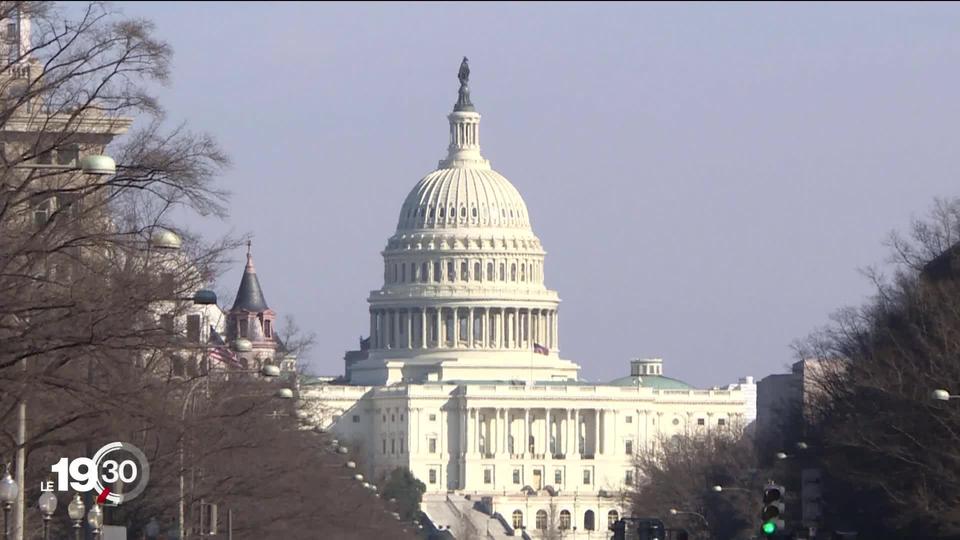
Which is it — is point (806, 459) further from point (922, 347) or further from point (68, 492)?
point (68, 492)

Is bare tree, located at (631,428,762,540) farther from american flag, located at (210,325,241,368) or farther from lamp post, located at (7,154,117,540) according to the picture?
lamp post, located at (7,154,117,540)

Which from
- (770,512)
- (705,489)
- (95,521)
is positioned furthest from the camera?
(705,489)

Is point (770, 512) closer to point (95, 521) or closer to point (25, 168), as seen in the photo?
point (95, 521)

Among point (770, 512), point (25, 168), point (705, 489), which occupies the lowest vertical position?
point (770, 512)

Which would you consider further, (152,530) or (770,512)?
(152,530)

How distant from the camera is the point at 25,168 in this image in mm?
43062

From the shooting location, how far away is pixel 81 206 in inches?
1845

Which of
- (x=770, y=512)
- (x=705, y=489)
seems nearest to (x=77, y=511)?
(x=770, y=512)

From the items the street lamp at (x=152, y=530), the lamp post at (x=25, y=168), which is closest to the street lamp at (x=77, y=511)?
the lamp post at (x=25, y=168)

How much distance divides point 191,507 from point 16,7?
35494mm

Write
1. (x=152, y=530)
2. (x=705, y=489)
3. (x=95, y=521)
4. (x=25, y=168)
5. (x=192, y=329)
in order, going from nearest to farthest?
(x=25, y=168) → (x=95, y=521) → (x=152, y=530) → (x=192, y=329) → (x=705, y=489)

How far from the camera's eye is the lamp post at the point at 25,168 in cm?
3944

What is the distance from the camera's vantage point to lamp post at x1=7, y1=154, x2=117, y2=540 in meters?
39.4

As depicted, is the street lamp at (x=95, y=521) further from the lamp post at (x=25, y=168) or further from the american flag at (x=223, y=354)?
the american flag at (x=223, y=354)
